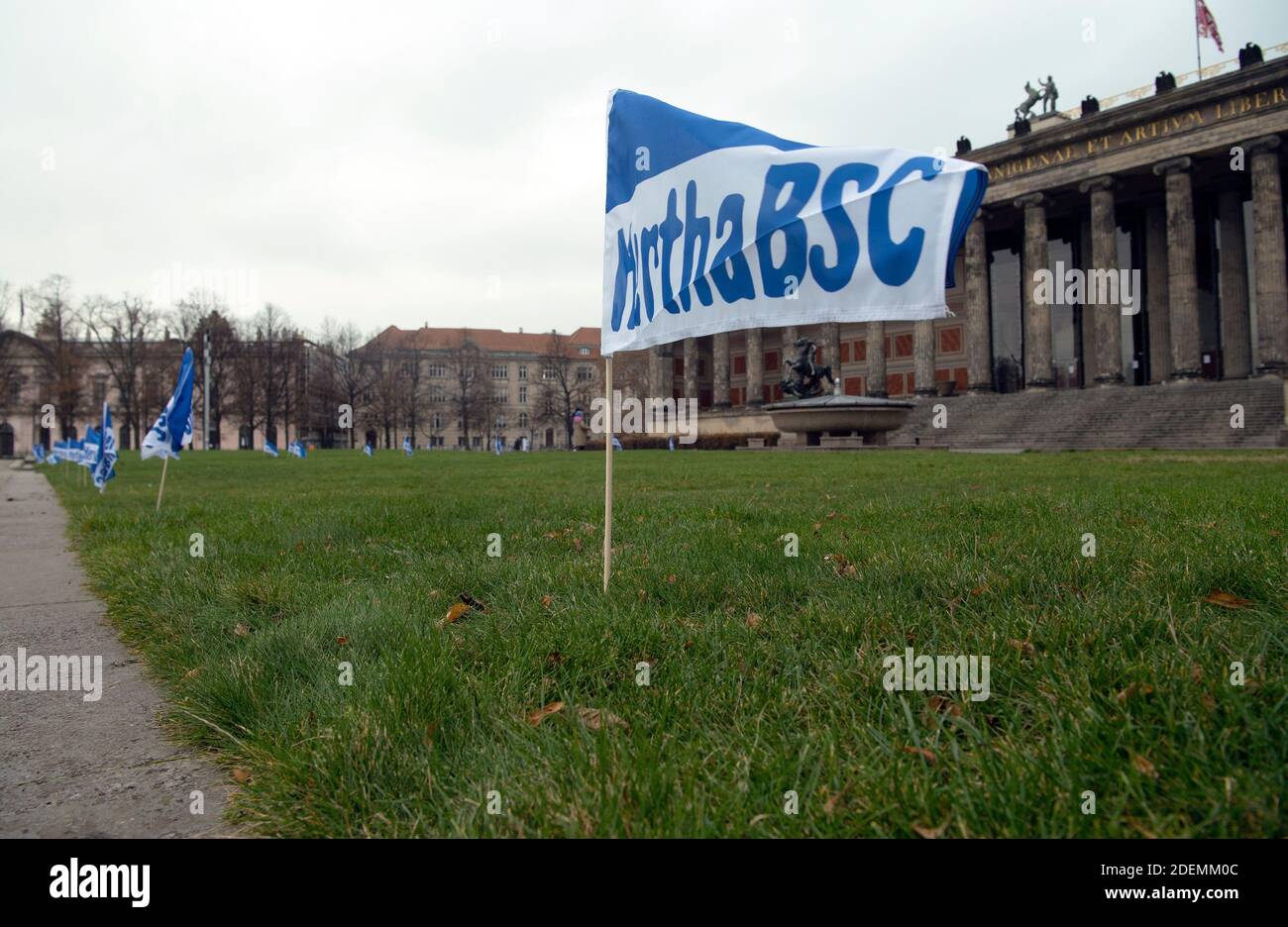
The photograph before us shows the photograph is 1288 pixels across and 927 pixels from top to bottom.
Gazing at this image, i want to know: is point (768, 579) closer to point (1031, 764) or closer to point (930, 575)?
point (930, 575)

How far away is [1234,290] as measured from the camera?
Result: 4428 centimetres

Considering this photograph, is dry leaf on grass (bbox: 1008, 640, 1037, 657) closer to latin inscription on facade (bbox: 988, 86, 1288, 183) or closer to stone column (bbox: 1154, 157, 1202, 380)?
stone column (bbox: 1154, 157, 1202, 380)

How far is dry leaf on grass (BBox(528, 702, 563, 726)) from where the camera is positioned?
2.46m

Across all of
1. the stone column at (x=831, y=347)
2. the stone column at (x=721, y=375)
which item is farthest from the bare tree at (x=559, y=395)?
the stone column at (x=831, y=347)

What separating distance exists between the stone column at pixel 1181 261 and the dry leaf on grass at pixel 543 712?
4624cm

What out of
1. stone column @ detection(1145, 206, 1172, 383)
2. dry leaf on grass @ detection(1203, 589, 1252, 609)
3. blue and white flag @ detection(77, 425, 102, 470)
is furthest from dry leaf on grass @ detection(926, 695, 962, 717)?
stone column @ detection(1145, 206, 1172, 383)

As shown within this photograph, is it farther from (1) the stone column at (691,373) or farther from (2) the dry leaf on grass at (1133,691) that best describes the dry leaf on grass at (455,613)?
(1) the stone column at (691,373)

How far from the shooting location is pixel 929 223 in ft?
9.49

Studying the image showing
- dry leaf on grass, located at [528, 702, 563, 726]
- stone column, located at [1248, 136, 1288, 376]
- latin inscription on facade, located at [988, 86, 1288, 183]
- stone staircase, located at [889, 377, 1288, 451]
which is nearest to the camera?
dry leaf on grass, located at [528, 702, 563, 726]

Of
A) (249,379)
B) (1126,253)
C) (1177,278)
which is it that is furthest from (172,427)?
(249,379)

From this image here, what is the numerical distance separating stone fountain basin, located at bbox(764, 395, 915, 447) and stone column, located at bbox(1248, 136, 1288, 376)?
1934 cm

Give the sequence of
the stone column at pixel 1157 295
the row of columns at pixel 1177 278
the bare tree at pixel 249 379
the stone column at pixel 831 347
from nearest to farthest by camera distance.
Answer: the row of columns at pixel 1177 278 → the stone column at pixel 1157 295 → the stone column at pixel 831 347 → the bare tree at pixel 249 379

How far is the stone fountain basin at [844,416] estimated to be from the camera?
3275 centimetres

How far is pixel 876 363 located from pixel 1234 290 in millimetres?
19739
